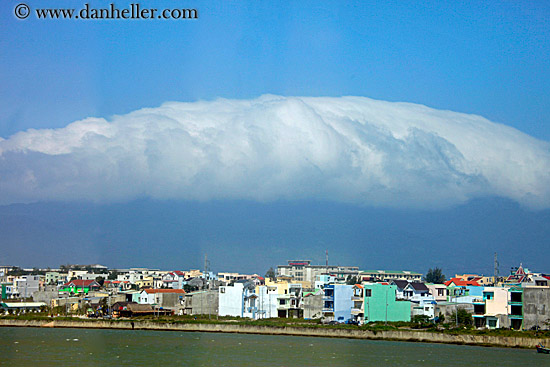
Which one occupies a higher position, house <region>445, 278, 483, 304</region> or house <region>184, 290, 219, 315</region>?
house <region>445, 278, 483, 304</region>

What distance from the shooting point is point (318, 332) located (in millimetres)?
49000

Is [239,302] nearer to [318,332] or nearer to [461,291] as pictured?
[318,332]

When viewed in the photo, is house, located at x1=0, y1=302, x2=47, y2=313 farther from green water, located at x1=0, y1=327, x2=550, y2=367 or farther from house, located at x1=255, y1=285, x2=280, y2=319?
house, located at x1=255, y1=285, x2=280, y2=319

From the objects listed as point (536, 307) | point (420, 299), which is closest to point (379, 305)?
point (420, 299)

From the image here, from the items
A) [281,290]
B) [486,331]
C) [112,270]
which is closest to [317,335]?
[486,331]

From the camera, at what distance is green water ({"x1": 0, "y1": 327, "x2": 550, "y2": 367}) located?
3303 cm

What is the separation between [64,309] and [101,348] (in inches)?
1229

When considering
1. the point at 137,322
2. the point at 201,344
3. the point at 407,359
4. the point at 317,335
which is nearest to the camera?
the point at 407,359

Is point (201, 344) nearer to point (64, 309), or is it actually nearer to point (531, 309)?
point (531, 309)

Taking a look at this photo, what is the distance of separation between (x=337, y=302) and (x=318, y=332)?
5.95 m

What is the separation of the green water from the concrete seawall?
1575 millimetres

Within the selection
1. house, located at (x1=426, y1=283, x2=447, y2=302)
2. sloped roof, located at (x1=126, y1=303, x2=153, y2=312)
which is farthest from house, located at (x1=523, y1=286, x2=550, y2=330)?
sloped roof, located at (x1=126, y1=303, x2=153, y2=312)

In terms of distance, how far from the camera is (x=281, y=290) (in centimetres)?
6725

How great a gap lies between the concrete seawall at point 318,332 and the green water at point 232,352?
1575 millimetres
